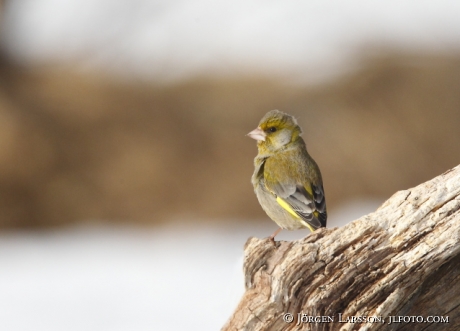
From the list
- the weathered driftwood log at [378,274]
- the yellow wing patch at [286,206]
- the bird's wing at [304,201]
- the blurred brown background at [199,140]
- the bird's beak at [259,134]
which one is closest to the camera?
the weathered driftwood log at [378,274]

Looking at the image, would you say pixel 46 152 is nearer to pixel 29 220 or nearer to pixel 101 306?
pixel 29 220

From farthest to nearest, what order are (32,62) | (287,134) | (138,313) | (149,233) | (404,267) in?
(32,62)
(149,233)
(138,313)
(287,134)
(404,267)

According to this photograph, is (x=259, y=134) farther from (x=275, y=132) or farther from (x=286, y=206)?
(x=286, y=206)

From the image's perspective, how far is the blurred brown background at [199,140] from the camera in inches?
423

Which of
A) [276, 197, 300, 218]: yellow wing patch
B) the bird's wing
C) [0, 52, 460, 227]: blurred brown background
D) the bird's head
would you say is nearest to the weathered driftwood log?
the bird's wing

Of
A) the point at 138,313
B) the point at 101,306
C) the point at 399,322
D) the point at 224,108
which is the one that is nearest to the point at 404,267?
the point at 399,322

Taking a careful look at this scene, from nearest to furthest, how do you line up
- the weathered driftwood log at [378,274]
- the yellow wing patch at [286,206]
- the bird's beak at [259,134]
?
the weathered driftwood log at [378,274] → the yellow wing patch at [286,206] → the bird's beak at [259,134]

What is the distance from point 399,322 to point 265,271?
80 centimetres

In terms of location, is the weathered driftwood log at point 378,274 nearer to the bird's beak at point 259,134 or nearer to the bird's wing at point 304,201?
the bird's wing at point 304,201

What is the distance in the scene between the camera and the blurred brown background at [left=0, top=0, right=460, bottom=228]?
423 inches

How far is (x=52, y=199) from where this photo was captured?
1091cm

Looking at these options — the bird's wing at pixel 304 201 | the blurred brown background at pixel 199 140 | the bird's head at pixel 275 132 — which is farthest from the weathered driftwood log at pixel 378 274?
the blurred brown background at pixel 199 140

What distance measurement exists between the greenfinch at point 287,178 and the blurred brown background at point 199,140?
5.39 metres

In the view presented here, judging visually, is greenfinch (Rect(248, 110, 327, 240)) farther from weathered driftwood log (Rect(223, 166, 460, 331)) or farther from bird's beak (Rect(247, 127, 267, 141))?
weathered driftwood log (Rect(223, 166, 460, 331))
